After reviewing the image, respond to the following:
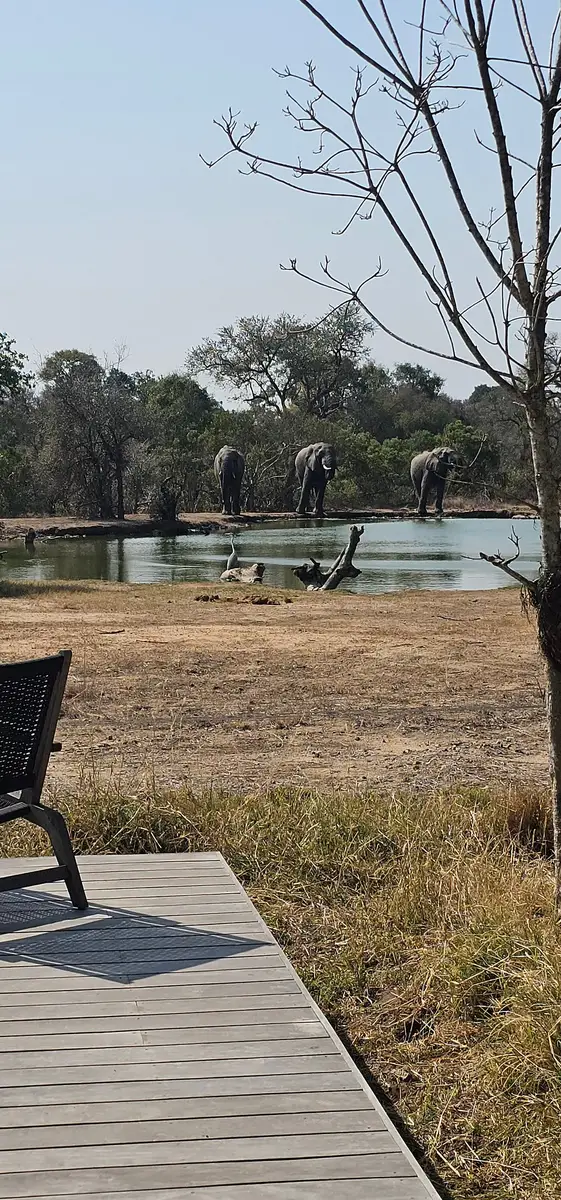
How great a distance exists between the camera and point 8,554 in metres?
31.6

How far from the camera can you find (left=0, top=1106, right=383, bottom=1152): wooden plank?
2.37 metres

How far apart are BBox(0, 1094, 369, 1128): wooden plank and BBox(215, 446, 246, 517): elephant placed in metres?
48.1

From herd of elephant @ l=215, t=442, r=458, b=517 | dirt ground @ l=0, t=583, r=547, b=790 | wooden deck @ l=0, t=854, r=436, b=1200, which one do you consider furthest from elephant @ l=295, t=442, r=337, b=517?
wooden deck @ l=0, t=854, r=436, b=1200

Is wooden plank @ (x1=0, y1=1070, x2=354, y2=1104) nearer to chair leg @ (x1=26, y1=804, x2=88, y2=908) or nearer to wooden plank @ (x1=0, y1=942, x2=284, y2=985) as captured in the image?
wooden plank @ (x1=0, y1=942, x2=284, y2=985)

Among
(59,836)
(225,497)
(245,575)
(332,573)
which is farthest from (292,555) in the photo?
(59,836)

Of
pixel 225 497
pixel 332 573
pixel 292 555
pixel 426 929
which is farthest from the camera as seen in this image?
pixel 225 497

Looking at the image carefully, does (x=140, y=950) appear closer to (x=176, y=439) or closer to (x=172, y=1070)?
(x=172, y=1070)

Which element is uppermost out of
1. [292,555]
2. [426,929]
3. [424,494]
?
[424,494]

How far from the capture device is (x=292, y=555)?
105 ft

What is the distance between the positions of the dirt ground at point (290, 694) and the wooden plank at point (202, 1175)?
12.6 ft

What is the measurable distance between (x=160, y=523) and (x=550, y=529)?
42185 mm

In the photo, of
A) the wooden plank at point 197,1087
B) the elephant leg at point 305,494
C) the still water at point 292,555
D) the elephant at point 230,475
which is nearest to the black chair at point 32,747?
the wooden plank at point 197,1087

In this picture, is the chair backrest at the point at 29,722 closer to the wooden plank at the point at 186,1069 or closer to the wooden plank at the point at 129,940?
the wooden plank at the point at 129,940

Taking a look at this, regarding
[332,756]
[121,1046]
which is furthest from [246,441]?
[121,1046]
